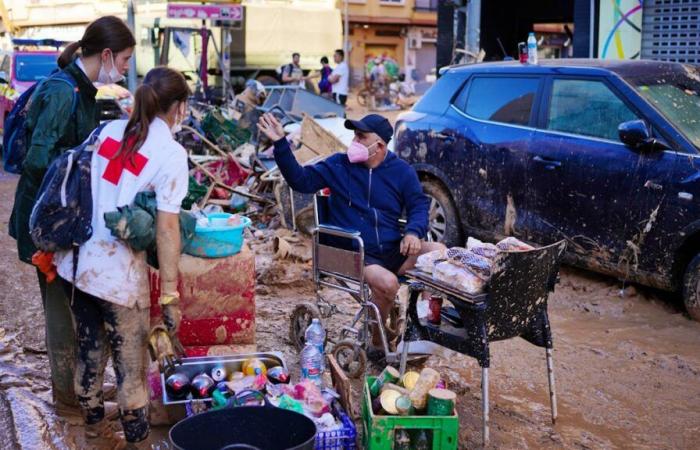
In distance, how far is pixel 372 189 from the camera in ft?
19.4

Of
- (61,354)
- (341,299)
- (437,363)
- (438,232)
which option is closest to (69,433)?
(61,354)

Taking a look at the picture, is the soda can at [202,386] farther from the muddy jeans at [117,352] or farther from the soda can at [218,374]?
the muddy jeans at [117,352]

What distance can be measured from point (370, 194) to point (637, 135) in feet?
7.49

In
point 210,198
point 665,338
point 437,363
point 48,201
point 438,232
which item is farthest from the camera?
point 210,198

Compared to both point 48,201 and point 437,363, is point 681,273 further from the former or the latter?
point 48,201

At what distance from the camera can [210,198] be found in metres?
11.8

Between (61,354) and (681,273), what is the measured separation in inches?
180

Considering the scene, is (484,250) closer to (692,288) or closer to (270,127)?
(270,127)

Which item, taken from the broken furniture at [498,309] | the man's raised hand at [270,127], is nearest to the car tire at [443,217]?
the man's raised hand at [270,127]

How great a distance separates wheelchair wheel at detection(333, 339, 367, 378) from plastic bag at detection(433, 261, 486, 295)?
41.1 inches

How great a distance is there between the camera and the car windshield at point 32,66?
16625 millimetres

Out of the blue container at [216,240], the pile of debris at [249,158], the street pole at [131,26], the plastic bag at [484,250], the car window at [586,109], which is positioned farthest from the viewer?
the street pole at [131,26]

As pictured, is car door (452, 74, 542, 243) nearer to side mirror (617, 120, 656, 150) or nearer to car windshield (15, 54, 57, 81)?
side mirror (617, 120, 656, 150)

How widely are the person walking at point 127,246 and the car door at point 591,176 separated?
160 inches
